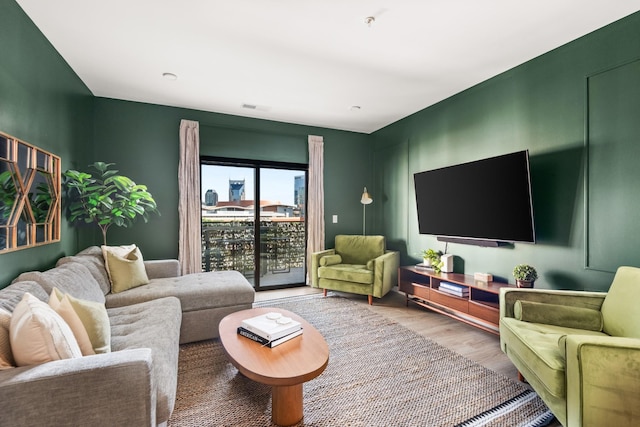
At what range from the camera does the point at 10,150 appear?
1886 mm

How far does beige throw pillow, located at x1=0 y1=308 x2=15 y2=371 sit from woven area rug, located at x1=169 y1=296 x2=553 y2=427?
0.89m

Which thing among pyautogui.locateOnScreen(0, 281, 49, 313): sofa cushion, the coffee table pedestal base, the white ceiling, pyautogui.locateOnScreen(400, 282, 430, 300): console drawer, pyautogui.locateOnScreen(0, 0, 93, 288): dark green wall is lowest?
the coffee table pedestal base

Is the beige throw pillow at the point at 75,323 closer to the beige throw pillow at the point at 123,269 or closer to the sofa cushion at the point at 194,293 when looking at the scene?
the sofa cushion at the point at 194,293

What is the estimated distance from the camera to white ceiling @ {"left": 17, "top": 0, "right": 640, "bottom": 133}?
2074 millimetres

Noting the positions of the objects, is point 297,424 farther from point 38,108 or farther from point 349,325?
point 38,108

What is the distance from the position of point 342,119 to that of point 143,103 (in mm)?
2716

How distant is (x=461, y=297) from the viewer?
302 centimetres

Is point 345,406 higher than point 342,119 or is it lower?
lower

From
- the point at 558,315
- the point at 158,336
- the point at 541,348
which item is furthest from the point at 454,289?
the point at 158,336

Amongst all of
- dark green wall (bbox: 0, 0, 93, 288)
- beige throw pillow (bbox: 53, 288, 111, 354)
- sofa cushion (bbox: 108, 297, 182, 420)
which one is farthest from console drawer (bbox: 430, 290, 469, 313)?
dark green wall (bbox: 0, 0, 93, 288)

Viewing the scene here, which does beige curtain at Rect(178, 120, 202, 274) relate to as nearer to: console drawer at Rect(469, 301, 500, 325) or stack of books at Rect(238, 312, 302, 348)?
stack of books at Rect(238, 312, 302, 348)

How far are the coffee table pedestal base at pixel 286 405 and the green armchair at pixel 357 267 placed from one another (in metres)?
2.25

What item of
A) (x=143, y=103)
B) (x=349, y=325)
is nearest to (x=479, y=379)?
(x=349, y=325)

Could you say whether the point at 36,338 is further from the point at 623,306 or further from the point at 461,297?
the point at 461,297
